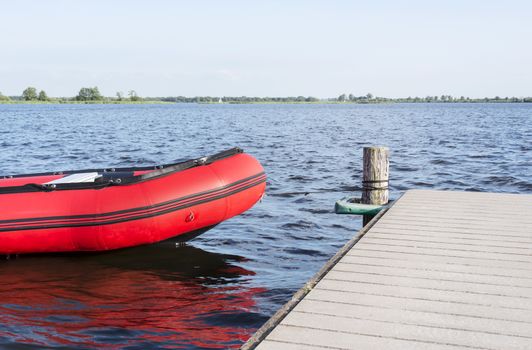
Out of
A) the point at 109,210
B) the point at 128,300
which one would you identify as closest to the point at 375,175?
the point at 109,210

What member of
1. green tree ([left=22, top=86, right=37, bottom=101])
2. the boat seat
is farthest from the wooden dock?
green tree ([left=22, top=86, right=37, bottom=101])

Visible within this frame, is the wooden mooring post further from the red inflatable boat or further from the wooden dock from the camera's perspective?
the red inflatable boat

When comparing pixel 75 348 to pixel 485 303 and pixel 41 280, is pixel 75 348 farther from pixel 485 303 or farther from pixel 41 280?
pixel 485 303

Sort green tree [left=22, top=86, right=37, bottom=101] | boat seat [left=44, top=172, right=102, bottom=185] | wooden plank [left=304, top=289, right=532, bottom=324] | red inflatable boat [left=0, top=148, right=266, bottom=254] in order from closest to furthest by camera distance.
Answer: wooden plank [left=304, top=289, right=532, bottom=324] → red inflatable boat [left=0, top=148, right=266, bottom=254] → boat seat [left=44, top=172, right=102, bottom=185] → green tree [left=22, top=86, right=37, bottom=101]

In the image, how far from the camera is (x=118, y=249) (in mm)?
6609

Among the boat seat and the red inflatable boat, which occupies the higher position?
the boat seat

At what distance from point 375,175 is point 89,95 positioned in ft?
539

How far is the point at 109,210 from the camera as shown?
20.6 feet

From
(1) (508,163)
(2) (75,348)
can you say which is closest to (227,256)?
(2) (75,348)

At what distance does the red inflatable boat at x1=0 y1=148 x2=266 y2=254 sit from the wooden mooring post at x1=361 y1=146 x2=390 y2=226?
68.9 inches

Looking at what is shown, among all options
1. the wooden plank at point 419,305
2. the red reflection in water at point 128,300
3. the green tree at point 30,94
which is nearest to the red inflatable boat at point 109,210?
Answer: the red reflection in water at point 128,300

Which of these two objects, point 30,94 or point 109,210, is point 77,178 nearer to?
point 109,210

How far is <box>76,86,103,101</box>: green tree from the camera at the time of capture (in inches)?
6280

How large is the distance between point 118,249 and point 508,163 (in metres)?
14.8
